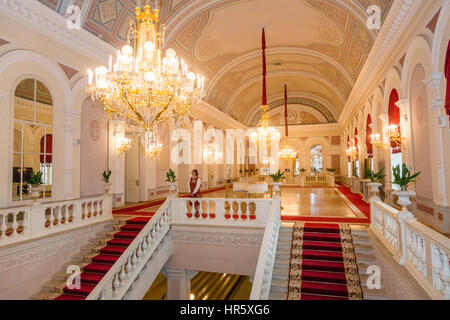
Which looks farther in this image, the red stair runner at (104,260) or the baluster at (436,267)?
the red stair runner at (104,260)

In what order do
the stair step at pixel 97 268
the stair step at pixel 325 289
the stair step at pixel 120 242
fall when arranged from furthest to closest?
1. the stair step at pixel 120 242
2. the stair step at pixel 97 268
3. the stair step at pixel 325 289

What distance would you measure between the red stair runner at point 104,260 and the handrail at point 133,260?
0.62 metres

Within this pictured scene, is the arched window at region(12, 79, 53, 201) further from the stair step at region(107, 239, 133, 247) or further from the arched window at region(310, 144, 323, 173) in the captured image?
the arched window at region(310, 144, 323, 173)

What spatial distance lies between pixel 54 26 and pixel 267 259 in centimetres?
729

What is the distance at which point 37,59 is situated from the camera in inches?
245

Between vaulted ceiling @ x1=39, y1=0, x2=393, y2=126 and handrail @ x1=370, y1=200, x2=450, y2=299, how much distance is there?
5578 millimetres

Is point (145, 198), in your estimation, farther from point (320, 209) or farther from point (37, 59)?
point (320, 209)

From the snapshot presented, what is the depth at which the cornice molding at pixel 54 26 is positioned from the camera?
222 inches

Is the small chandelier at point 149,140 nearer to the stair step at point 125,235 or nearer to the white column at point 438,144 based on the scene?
the stair step at point 125,235

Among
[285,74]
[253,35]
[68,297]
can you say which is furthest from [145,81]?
[285,74]

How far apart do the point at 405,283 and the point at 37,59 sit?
8.35 meters

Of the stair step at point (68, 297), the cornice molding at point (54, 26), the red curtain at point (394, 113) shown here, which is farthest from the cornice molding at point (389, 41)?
the stair step at point (68, 297)

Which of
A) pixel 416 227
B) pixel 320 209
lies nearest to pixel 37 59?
pixel 416 227

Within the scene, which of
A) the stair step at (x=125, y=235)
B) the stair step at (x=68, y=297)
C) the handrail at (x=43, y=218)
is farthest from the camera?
the stair step at (x=125, y=235)
